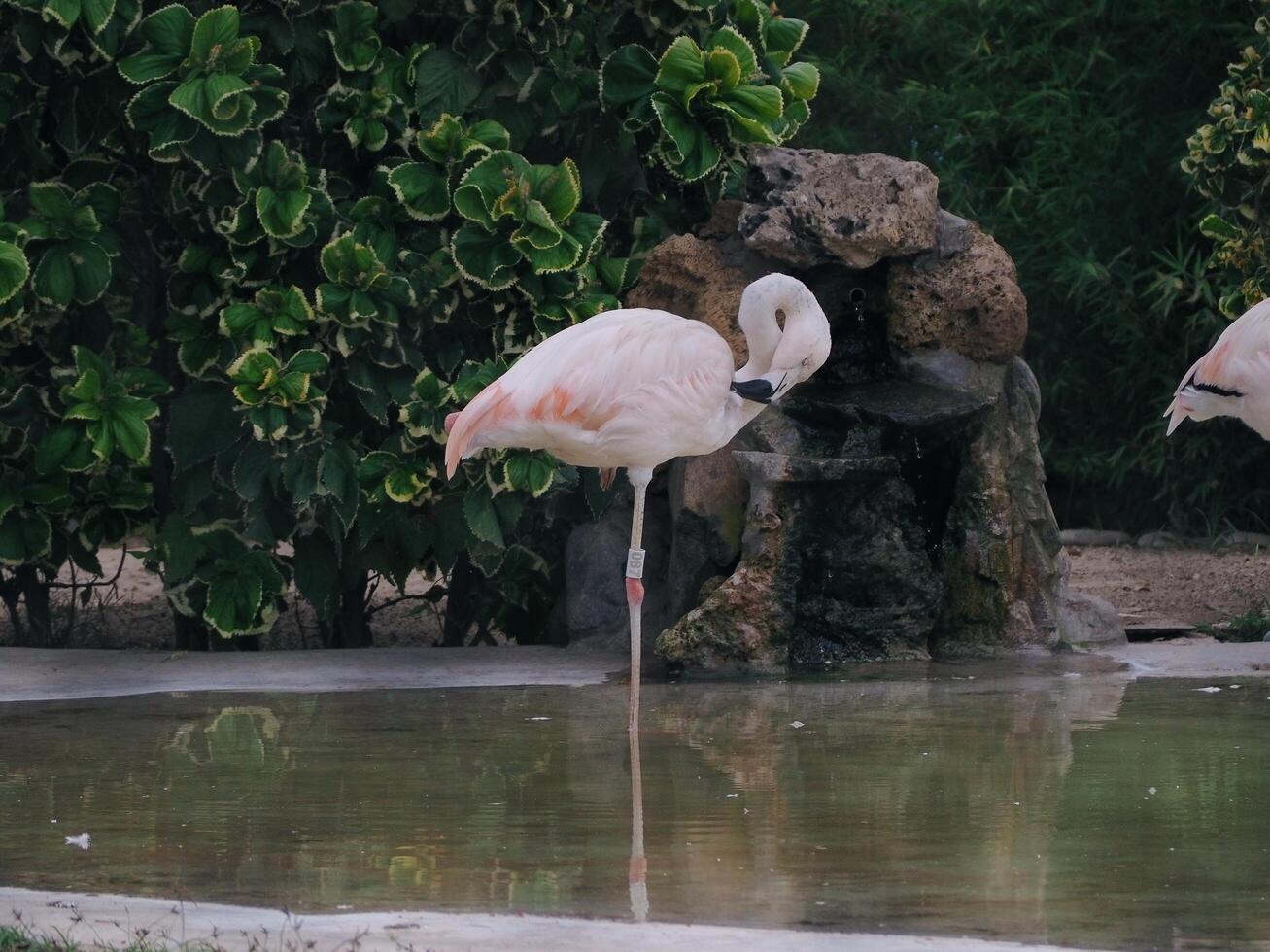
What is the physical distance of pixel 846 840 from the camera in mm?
3760

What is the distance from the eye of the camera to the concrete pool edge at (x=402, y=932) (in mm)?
2924

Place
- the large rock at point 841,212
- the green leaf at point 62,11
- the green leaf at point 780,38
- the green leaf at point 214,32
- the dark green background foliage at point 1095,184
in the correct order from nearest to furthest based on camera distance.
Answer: the green leaf at point 62,11
the green leaf at point 214,32
the large rock at point 841,212
the green leaf at point 780,38
the dark green background foliage at point 1095,184

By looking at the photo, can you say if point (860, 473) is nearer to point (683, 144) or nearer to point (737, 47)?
point (683, 144)

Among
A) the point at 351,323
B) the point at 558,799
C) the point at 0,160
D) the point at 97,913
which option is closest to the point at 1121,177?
the point at 351,323

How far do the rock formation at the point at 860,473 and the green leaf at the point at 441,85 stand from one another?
0.88 meters

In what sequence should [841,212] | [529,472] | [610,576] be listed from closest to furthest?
[529,472] < [841,212] < [610,576]

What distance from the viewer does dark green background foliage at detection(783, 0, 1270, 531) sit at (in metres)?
9.13

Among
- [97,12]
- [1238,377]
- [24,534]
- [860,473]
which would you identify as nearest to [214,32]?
[97,12]

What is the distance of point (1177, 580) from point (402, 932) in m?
5.62

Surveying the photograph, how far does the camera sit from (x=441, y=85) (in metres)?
6.31

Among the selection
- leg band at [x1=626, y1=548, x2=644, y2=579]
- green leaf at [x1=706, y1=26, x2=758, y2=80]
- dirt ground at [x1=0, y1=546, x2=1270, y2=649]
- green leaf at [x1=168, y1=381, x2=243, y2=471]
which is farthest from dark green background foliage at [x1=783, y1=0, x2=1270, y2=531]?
green leaf at [x1=168, y1=381, x2=243, y2=471]

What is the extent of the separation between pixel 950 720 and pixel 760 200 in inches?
87.1

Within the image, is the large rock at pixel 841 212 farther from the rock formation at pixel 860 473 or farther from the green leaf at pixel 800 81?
the green leaf at pixel 800 81

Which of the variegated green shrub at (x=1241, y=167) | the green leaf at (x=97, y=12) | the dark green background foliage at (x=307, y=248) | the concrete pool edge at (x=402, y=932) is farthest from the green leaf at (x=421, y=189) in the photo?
the concrete pool edge at (x=402, y=932)
